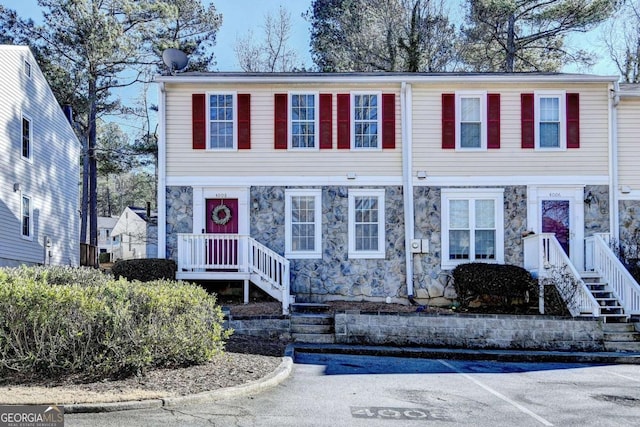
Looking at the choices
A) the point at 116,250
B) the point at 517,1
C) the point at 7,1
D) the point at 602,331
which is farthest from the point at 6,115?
the point at 116,250

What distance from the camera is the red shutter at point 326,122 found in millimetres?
14562

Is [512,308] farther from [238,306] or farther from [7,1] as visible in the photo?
[7,1]

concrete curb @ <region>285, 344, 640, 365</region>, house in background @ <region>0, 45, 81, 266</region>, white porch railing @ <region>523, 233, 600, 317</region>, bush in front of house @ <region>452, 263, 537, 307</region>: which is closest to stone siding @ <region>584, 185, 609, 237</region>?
Answer: white porch railing @ <region>523, 233, 600, 317</region>

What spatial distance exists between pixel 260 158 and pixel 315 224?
2035mm

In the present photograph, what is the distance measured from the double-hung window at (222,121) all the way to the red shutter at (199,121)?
0.41ft

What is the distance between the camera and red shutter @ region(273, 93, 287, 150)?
47.7 feet

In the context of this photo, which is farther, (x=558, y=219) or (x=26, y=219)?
(x=26, y=219)

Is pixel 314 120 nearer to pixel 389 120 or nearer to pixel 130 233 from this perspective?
pixel 389 120

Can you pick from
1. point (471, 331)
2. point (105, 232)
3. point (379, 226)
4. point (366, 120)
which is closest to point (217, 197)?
point (379, 226)

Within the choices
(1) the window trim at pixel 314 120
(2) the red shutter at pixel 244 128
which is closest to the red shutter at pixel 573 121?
(1) the window trim at pixel 314 120

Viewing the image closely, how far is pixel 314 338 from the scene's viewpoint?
11398 mm

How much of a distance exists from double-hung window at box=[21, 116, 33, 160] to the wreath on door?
24.3ft

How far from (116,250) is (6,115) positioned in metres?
29.5

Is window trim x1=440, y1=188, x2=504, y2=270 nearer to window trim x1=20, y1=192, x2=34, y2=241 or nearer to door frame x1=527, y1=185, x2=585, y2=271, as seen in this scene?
door frame x1=527, y1=185, x2=585, y2=271
